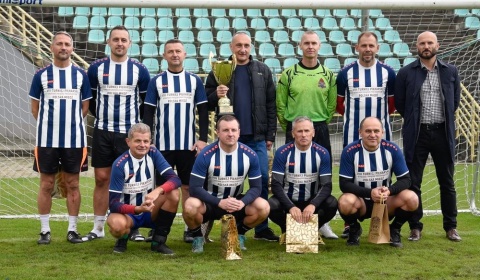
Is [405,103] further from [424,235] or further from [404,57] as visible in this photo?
[404,57]

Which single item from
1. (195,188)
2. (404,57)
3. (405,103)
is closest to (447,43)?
(404,57)

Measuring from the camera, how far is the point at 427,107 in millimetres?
5551

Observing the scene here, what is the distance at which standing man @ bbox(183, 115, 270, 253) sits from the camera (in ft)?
16.8

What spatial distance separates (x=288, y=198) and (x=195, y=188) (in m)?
0.69

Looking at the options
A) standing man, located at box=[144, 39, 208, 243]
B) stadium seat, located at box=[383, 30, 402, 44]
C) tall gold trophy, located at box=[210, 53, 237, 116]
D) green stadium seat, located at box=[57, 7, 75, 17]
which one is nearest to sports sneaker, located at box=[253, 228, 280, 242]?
standing man, located at box=[144, 39, 208, 243]

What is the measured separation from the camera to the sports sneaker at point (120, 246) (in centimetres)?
519

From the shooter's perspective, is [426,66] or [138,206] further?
[426,66]

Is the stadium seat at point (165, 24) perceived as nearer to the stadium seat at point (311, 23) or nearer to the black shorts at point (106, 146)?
the stadium seat at point (311, 23)

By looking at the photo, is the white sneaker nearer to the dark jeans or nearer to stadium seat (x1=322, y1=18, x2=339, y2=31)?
the dark jeans

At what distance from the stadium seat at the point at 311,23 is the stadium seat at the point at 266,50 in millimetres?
498

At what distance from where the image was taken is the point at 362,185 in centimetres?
546

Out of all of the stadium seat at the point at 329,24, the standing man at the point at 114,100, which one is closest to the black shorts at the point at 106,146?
the standing man at the point at 114,100

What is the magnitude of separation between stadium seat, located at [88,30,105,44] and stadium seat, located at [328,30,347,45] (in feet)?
8.93

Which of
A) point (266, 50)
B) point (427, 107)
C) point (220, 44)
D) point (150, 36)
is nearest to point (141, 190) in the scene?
point (427, 107)
